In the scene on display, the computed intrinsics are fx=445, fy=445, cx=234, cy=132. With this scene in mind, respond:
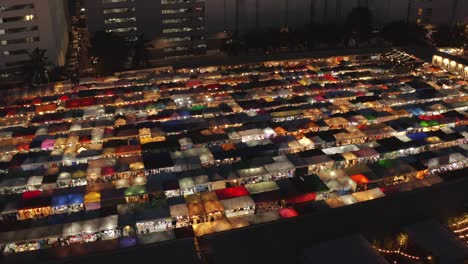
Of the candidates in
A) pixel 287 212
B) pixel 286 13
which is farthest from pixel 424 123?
pixel 286 13

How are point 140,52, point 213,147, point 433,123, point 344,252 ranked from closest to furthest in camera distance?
point 344,252, point 213,147, point 433,123, point 140,52

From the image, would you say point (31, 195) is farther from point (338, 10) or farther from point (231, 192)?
point (338, 10)

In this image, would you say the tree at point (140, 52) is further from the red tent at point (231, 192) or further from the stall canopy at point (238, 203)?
the stall canopy at point (238, 203)

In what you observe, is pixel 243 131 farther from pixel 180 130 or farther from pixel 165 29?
pixel 165 29

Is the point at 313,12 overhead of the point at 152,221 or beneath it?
overhead

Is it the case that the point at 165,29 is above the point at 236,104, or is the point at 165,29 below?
above

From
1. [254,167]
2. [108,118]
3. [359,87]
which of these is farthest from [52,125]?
[359,87]
